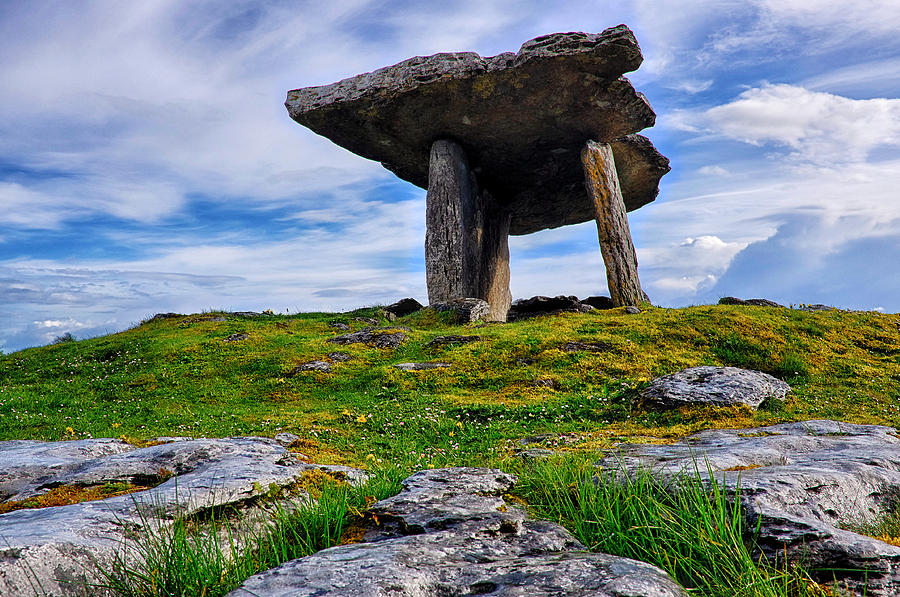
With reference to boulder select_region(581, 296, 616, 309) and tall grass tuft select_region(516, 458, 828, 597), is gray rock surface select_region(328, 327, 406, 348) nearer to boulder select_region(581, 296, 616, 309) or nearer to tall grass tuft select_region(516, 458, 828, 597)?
boulder select_region(581, 296, 616, 309)

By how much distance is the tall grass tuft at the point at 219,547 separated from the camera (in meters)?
3.39

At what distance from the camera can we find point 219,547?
385 centimetres

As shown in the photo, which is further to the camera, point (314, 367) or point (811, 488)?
point (314, 367)

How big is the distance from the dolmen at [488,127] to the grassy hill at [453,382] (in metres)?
4.03

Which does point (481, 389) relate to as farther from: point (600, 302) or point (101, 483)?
point (600, 302)

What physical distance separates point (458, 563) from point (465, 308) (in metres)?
18.6

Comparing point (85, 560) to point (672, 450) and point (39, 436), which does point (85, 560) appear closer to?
point (672, 450)

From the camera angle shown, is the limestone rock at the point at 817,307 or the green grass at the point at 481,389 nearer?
the green grass at the point at 481,389

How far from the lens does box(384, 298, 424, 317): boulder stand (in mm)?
27406

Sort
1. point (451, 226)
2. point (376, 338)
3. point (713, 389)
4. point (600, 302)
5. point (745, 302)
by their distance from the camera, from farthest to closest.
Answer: point (600, 302) → point (745, 302) → point (451, 226) → point (376, 338) → point (713, 389)

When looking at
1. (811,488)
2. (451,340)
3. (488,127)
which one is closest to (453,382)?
(451,340)

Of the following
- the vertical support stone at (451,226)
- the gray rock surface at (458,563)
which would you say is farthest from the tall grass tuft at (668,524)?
the vertical support stone at (451,226)

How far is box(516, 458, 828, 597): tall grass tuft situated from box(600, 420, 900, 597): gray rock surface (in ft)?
0.53

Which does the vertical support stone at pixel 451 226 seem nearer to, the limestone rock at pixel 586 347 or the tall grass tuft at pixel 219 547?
the limestone rock at pixel 586 347
